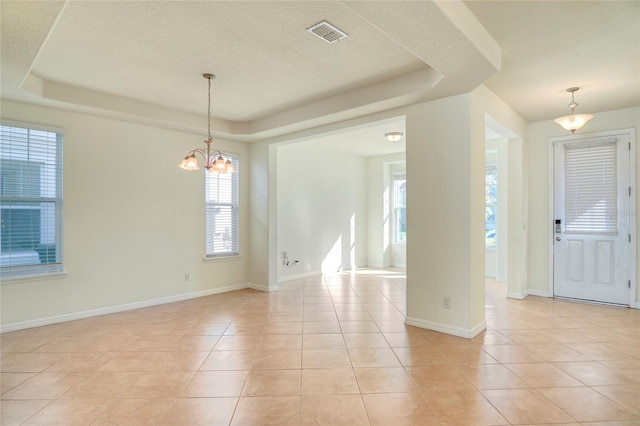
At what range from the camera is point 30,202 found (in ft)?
12.6

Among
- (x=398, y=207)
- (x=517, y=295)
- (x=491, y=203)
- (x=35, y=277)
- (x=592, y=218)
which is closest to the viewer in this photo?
(x=35, y=277)

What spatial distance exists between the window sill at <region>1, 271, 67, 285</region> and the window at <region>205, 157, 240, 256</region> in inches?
77.1

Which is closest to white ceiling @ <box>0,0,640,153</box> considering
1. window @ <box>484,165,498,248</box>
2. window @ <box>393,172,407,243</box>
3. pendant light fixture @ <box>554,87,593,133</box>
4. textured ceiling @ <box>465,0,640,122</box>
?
textured ceiling @ <box>465,0,640,122</box>

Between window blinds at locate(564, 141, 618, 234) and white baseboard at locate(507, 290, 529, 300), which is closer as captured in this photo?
window blinds at locate(564, 141, 618, 234)

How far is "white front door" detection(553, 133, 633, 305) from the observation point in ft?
15.1

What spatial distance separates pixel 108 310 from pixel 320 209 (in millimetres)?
4211

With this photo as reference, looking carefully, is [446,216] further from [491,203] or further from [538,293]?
[491,203]

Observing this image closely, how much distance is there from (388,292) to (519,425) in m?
3.48

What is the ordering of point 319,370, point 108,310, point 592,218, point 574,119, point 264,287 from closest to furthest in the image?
point 319,370 → point 574,119 → point 108,310 → point 592,218 → point 264,287

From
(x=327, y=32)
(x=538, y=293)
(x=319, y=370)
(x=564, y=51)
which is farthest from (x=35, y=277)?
(x=538, y=293)

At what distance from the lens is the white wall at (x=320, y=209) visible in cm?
648

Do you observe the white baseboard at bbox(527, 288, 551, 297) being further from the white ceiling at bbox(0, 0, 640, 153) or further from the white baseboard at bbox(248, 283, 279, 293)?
the white baseboard at bbox(248, 283, 279, 293)

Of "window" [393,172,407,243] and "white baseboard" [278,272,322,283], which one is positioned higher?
"window" [393,172,407,243]

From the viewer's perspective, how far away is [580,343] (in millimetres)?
3309
